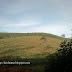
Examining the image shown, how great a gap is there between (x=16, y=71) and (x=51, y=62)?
7.62 ft

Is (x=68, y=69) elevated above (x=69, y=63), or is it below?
below

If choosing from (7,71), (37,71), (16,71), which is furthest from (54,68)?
(7,71)

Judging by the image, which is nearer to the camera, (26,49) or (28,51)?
(28,51)

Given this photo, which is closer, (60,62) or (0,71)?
(60,62)

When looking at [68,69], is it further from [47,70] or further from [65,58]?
[47,70]

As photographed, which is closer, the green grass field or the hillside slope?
the green grass field

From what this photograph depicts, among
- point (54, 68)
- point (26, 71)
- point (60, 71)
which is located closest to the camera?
point (60, 71)

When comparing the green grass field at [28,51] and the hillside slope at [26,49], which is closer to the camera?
the green grass field at [28,51]

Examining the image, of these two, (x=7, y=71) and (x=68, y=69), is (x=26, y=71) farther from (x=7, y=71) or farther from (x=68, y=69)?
(x=68, y=69)

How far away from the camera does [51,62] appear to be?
8.27 feet

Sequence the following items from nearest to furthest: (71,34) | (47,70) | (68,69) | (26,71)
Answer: (68,69) < (47,70) < (71,34) < (26,71)

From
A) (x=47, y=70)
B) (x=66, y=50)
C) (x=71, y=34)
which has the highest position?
(x=71, y=34)

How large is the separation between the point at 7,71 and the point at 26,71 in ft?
3.38

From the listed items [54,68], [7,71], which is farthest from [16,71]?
[54,68]
